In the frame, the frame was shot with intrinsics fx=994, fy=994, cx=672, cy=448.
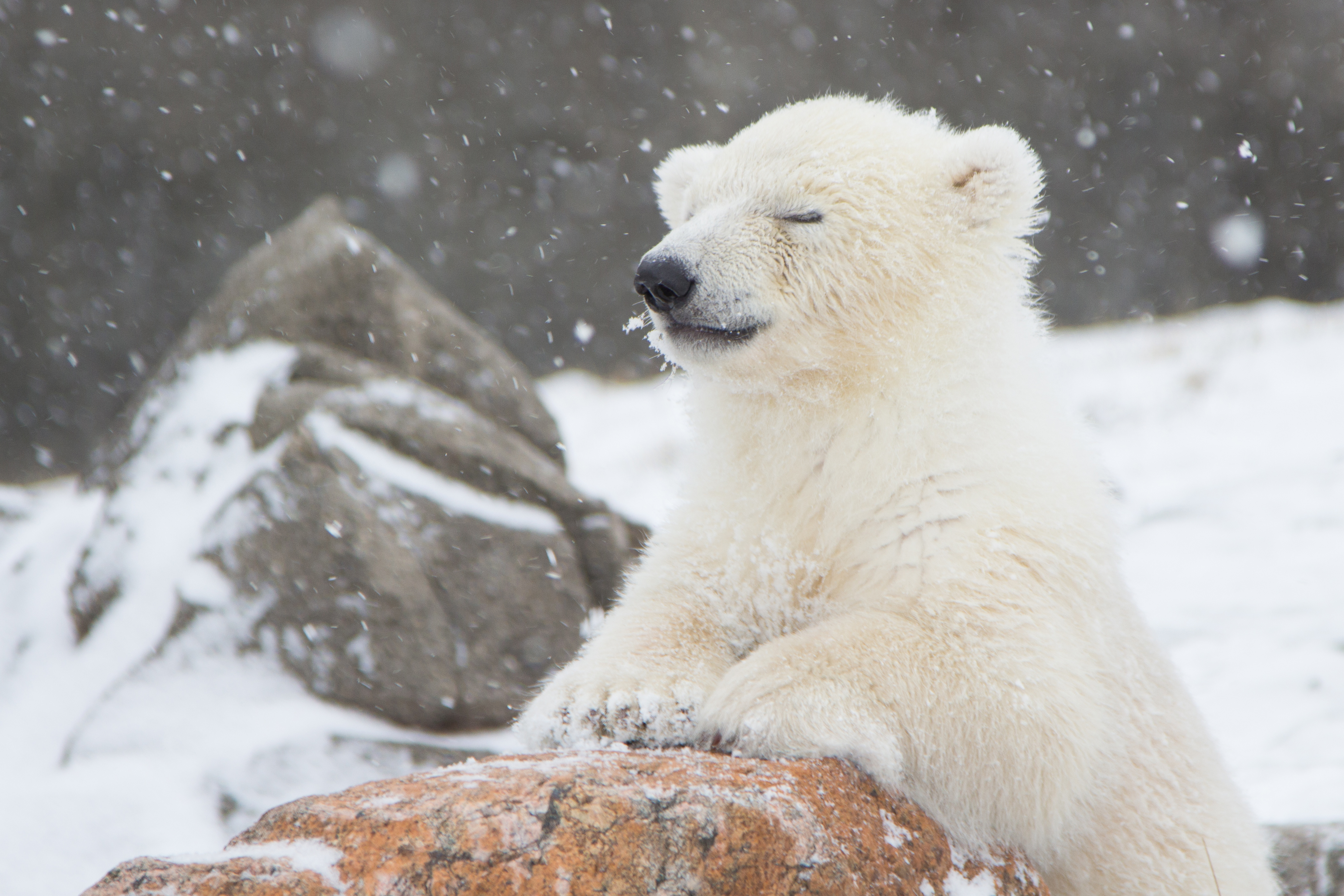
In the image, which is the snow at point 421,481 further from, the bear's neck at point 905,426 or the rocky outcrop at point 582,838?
the rocky outcrop at point 582,838

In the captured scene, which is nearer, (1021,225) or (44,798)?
(1021,225)

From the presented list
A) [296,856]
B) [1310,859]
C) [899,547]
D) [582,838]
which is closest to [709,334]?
[899,547]

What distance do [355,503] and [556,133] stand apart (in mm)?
10264

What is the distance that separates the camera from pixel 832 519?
2.12 meters

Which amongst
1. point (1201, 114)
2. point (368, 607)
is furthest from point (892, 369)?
point (1201, 114)

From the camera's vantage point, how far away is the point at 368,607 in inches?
156

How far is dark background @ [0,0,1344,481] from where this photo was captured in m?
11.6

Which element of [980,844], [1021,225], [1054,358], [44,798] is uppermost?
[1021,225]

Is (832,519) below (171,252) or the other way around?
below

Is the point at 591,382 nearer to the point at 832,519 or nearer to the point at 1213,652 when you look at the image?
the point at 1213,652

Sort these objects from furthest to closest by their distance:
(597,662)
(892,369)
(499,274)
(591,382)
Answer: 1. (499,274)
2. (591,382)
3. (892,369)
4. (597,662)

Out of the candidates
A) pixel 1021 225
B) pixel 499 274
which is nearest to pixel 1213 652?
pixel 1021 225

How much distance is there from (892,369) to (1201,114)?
14029 millimetres

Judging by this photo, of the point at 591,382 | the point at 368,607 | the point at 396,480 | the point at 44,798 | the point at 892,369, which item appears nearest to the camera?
the point at 892,369
